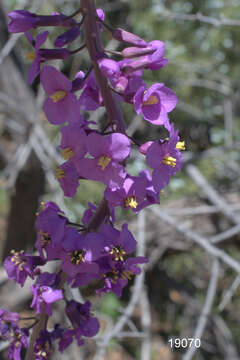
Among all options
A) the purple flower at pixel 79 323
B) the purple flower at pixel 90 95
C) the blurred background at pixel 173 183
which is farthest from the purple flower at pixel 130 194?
the blurred background at pixel 173 183

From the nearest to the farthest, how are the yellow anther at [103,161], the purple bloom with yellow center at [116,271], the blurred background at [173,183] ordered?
the yellow anther at [103,161]
the purple bloom with yellow center at [116,271]
the blurred background at [173,183]

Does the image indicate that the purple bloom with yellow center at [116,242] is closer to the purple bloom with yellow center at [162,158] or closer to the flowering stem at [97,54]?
the purple bloom with yellow center at [162,158]

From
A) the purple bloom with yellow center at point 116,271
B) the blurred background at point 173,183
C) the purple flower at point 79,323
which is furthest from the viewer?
the blurred background at point 173,183

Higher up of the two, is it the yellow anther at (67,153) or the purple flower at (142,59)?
the purple flower at (142,59)

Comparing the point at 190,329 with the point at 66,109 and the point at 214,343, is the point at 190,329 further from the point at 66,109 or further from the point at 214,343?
the point at 66,109

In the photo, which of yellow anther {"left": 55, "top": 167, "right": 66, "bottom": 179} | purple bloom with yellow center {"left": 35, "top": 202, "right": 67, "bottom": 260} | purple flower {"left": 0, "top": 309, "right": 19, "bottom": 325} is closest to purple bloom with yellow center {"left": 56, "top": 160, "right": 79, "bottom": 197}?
yellow anther {"left": 55, "top": 167, "right": 66, "bottom": 179}

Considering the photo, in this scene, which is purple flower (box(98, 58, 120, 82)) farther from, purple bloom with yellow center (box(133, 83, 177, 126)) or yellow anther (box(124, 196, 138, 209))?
yellow anther (box(124, 196, 138, 209))

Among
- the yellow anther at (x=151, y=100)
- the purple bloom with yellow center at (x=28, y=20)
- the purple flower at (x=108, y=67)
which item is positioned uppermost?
the purple bloom with yellow center at (x=28, y=20)

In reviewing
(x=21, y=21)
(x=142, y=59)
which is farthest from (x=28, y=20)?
(x=142, y=59)
